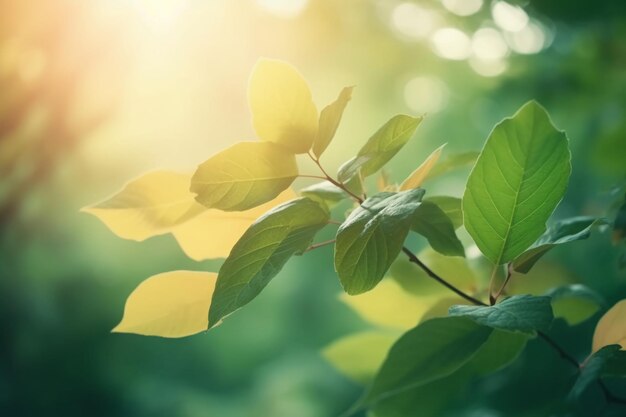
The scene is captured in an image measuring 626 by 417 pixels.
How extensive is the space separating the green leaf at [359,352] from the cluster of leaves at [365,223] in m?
0.05

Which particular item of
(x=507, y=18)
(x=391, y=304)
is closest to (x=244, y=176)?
(x=391, y=304)

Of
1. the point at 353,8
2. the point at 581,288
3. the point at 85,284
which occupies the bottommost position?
the point at 85,284

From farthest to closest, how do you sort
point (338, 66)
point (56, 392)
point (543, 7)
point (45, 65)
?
point (338, 66)
point (56, 392)
point (45, 65)
point (543, 7)

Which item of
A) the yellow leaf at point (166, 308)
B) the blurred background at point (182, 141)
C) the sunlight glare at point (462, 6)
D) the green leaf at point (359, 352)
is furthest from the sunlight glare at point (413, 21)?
the yellow leaf at point (166, 308)

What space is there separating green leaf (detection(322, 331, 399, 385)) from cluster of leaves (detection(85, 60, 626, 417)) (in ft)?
0.15

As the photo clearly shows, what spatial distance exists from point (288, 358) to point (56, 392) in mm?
567

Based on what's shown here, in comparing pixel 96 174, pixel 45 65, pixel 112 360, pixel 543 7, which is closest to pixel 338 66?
pixel 96 174

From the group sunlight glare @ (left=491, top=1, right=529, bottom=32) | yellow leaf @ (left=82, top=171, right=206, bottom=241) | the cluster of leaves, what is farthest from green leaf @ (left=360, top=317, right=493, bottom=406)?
sunlight glare @ (left=491, top=1, right=529, bottom=32)

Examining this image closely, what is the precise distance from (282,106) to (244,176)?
32mm

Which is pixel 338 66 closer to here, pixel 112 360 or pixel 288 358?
pixel 288 358

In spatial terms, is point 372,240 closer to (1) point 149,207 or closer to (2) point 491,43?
(1) point 149,207

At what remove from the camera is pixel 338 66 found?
1.93m

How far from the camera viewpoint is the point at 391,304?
37cm

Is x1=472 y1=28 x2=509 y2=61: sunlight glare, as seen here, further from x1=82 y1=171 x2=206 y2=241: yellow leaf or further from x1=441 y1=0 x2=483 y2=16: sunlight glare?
x1=82 y1=171 x2=206 y2=241: yellow leaf
